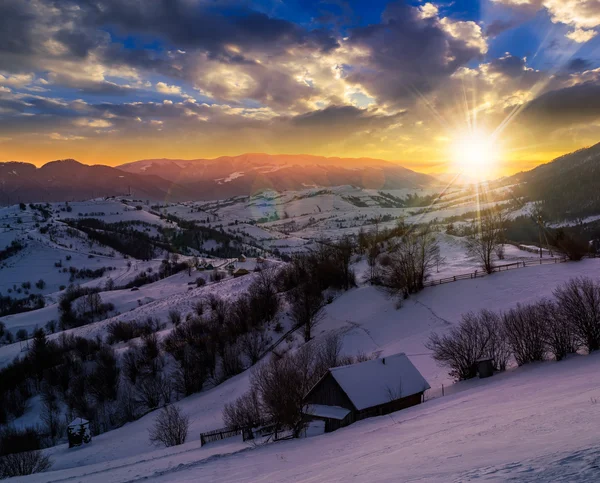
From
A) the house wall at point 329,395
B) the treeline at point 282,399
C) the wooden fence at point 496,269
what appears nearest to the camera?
the treeline at point 282,399

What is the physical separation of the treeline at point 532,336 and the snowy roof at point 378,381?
3.60 meters

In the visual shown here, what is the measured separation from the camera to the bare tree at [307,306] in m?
54.7

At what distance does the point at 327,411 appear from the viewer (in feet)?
89.7

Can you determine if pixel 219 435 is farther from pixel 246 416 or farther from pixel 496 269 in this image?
pixel 496 269

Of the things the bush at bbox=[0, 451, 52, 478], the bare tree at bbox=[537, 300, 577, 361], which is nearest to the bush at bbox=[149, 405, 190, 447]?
the bush at bbox=[0, 451, 52, 478]

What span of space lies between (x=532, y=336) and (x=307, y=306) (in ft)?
98.0

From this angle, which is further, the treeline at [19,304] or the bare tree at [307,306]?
the treeline at [19,304]

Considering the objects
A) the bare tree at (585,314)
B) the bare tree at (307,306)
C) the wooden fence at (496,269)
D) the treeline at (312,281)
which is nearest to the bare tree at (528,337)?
the bare tree at (585,314)

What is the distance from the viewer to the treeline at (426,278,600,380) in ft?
89.7

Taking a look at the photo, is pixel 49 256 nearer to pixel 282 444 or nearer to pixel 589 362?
pixel 282 444

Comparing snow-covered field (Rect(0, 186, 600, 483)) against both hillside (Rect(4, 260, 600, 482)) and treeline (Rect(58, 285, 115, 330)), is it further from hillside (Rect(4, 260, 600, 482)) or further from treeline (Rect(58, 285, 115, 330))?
treeline (Rect(58, 285, 115, 330))

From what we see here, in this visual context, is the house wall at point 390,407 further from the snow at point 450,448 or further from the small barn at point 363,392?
the snow at point 450,448

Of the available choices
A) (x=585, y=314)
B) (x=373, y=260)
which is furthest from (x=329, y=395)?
(x=373, y=260)

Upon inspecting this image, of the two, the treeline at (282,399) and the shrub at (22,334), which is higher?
the shrub at (22,334)
